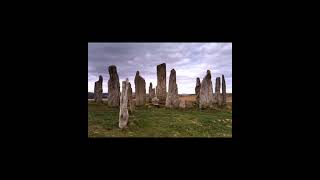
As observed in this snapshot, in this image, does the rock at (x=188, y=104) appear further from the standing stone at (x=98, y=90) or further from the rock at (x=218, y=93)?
the standing stone at (x=98, y=90)

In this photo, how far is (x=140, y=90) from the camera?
31.1 ft

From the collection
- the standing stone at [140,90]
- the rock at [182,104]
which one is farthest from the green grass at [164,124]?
the standing stone at [140,90]

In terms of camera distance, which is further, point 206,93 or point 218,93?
point 218,93

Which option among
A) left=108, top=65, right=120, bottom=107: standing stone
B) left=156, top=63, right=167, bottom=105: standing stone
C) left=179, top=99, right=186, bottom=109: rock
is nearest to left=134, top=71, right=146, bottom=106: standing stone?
left=156, top=63, right=167, bottom=105: standing stone

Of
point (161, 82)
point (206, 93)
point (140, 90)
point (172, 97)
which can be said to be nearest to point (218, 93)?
point (206, 93)

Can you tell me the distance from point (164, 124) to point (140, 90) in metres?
2.92

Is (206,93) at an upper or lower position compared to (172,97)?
upper

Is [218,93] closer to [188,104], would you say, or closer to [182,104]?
[188,104]

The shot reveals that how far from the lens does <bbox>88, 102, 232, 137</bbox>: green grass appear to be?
589 centimetres

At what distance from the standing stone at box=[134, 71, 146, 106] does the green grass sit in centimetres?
78

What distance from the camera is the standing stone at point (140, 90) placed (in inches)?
373

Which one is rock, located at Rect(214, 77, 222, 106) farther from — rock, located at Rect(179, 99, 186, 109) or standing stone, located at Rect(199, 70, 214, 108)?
rock, located at Rect(179, 99, 186, 109)
